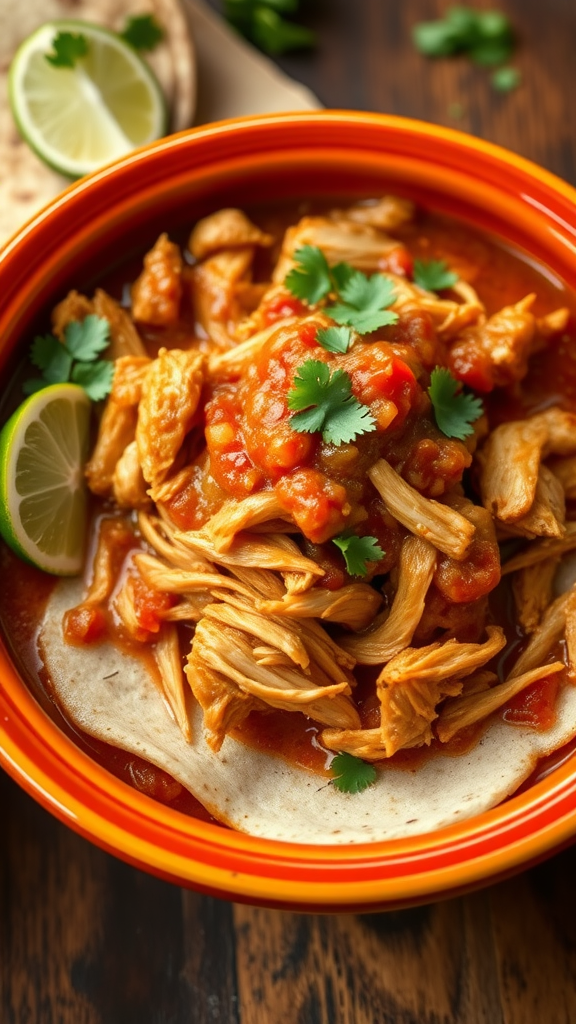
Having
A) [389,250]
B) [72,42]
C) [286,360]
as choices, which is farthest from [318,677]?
[72,42]

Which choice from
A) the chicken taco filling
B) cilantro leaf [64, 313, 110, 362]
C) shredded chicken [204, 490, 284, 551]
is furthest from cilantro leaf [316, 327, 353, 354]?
cilantro leaf [64, 313, 110, 362]

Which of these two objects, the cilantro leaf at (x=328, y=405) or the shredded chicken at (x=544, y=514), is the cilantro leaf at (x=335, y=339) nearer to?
the cilantro leaf at (x=328, y=405)

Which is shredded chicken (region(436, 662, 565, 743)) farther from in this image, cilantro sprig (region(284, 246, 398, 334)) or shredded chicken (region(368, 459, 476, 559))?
cilantro sprig (region(284, 246, 398, 334))

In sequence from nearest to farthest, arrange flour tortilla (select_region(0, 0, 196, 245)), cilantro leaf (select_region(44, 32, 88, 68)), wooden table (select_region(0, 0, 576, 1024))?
1. wooden table (select_region(0, 0, 576, 1024))
2. cilantro leaf (select_region(44, 32, 88, 68))
3. flour tortilla (select_region(0, 0, 196, 245))

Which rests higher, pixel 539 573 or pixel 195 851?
pixel 195 851

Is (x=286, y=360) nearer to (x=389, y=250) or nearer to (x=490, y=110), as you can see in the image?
(x=389, y=250)
